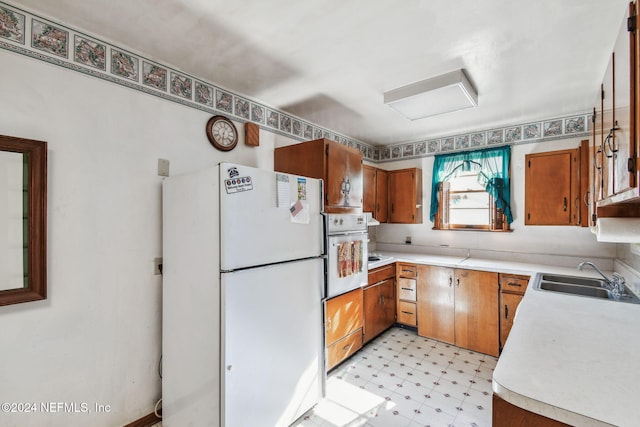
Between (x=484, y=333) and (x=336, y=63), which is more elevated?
(x=336, y=63)

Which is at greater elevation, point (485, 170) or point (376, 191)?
point (485, 170)

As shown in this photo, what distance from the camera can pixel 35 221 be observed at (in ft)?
4.83

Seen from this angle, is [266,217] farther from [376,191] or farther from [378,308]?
[376,191]

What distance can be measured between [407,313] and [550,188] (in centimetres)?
204

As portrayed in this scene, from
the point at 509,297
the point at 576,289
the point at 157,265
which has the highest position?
the point at 157,265

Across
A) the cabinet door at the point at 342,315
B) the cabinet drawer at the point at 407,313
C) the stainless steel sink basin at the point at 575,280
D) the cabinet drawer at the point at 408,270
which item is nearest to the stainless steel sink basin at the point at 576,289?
A: the stainless steel sink basin at the point at 575,280

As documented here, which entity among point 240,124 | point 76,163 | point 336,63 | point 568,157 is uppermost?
point 336,63

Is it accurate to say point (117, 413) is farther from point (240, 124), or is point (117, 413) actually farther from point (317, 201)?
point (240, 124)

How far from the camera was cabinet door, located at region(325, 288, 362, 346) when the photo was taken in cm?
246

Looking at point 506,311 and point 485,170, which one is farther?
point 485,170

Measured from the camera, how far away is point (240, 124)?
2506mm

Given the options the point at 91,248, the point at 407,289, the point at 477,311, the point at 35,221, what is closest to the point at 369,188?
the point at 407,289

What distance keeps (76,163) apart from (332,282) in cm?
188

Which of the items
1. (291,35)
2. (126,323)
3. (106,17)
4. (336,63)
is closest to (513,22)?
(336,63)
